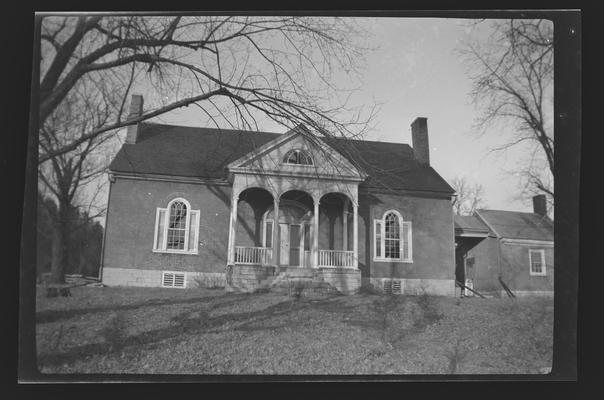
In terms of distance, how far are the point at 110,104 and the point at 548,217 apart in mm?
8311

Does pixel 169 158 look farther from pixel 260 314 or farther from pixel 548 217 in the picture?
pixel 548 217

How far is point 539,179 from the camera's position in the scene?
31.1 ft

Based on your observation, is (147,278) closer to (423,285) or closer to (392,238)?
(392,238)

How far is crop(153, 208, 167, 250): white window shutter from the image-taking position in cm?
1407

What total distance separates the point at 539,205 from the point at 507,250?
217 inches

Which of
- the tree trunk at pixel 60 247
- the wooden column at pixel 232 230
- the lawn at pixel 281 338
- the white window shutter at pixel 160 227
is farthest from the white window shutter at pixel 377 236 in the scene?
the tree trunk at pixel 60 247

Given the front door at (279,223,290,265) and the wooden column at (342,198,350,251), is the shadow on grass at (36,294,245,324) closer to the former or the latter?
the front door at (279,223,290,265)

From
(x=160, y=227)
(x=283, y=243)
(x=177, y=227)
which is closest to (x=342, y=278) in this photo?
(x=283, y=243)

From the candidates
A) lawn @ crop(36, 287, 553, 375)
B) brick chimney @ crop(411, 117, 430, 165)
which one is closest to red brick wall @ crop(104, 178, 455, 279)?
brick chimney @ crop(411, 117, 430, 165)

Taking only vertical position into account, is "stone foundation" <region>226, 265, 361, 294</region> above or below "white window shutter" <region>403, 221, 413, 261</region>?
below

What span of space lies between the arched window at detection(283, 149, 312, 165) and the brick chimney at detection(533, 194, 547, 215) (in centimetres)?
665

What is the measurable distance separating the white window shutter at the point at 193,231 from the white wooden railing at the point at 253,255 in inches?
50.3

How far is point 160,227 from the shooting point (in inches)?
555

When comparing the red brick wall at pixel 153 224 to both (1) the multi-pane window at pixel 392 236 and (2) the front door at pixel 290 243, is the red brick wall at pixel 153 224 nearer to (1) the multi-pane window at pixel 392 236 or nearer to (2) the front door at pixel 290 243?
(2) the front door at pixel 290 243
